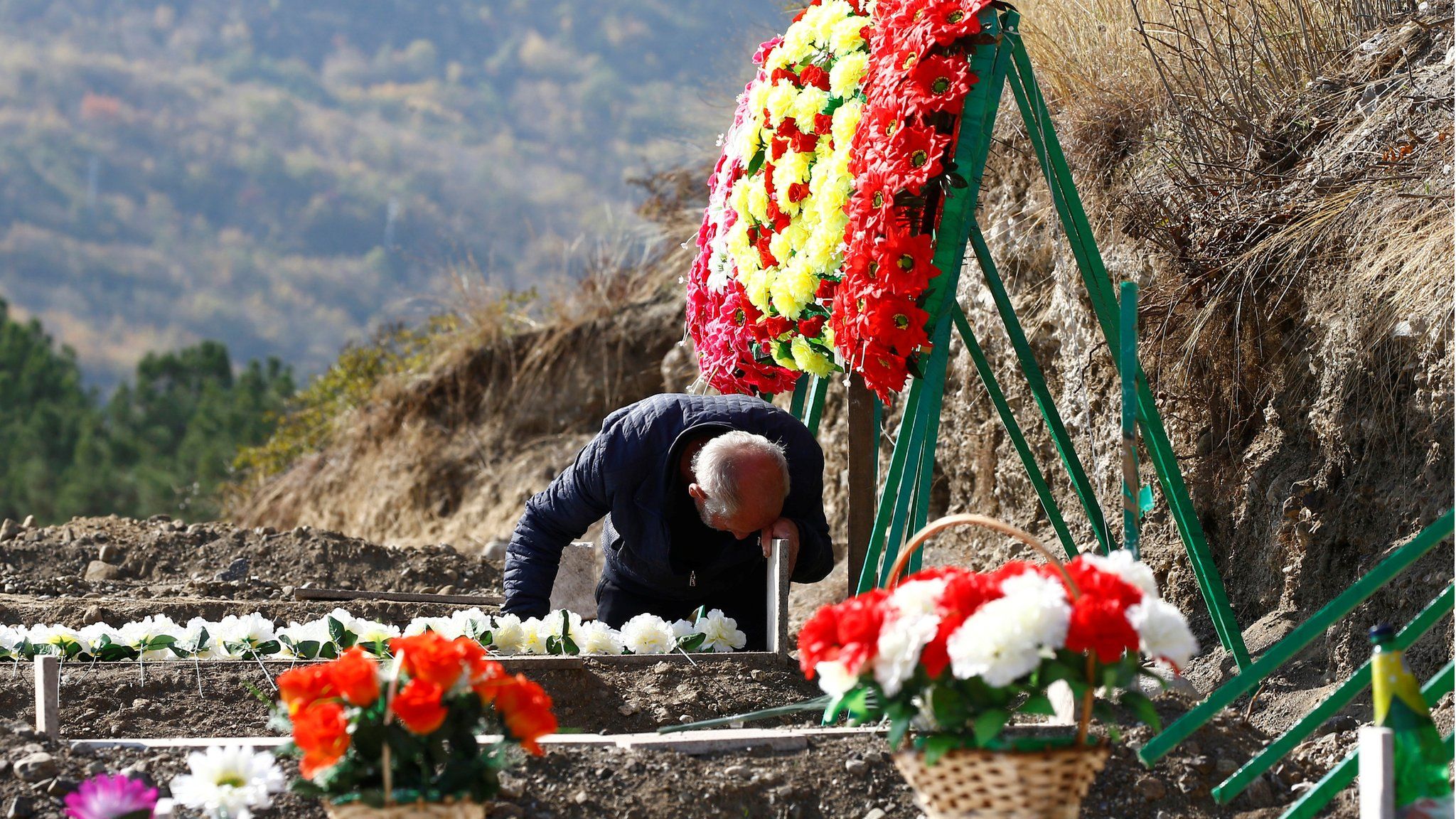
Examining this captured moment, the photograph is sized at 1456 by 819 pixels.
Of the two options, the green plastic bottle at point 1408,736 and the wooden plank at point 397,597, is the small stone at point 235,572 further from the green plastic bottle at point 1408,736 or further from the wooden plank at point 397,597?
the green plastic bottle at point 1408,736

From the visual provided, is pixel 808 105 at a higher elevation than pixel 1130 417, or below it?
higher

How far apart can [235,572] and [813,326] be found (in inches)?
167

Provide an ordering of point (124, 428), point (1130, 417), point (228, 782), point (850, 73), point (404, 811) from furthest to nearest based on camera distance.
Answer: point (124, 428) → point (850, 73) → point (1130, 417) → point (228, 782) → point (404, 811)

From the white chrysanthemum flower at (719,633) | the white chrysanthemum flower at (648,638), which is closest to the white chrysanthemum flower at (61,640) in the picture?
the white chrysanthemum flower at (648,638)

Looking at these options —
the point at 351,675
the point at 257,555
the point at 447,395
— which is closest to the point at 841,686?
the point at 351,675

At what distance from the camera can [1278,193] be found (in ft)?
15.4

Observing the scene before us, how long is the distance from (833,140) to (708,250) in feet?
4.16

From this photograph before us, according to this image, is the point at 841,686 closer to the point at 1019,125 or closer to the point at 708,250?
the point at 708,250

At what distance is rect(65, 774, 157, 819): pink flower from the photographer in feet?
7.54

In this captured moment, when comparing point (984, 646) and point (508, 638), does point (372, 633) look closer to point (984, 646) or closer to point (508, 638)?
point (508, 638)

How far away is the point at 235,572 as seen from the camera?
7531mm

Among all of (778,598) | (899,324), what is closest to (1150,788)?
(778,598)

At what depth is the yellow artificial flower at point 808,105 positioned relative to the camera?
482 centimetres

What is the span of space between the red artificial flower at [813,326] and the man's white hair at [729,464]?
0.57m
